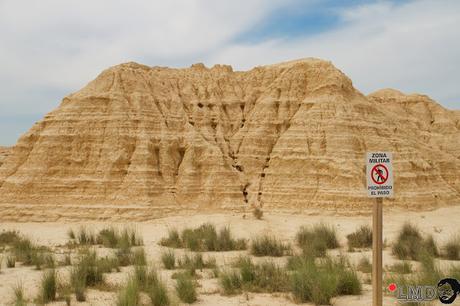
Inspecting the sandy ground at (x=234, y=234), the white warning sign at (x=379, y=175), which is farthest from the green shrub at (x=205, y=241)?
the white warning sign at (x=379, y=175)

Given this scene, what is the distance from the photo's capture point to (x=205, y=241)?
16.3m

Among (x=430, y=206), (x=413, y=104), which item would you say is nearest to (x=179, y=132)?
(x=430, y=206)

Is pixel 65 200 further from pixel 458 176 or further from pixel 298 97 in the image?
pixel 458 176

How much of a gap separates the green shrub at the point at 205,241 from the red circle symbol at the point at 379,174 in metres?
9.37

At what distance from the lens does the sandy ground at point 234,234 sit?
31.6 ft

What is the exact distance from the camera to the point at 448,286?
911 cm

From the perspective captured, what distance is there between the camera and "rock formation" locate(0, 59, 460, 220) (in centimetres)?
2512

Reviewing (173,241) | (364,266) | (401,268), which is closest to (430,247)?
(401,268)

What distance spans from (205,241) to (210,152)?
11255 millimetres

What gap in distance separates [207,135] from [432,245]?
16948 millimetres

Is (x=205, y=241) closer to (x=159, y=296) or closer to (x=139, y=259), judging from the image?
(x=139, y=259)

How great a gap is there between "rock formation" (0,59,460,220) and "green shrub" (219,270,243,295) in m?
14.0

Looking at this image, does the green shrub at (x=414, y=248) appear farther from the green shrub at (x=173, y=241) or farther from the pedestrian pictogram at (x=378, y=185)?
the green shrub at (x=173, y=241)

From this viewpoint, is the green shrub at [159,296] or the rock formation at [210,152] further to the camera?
the rock formation at [210,152]
